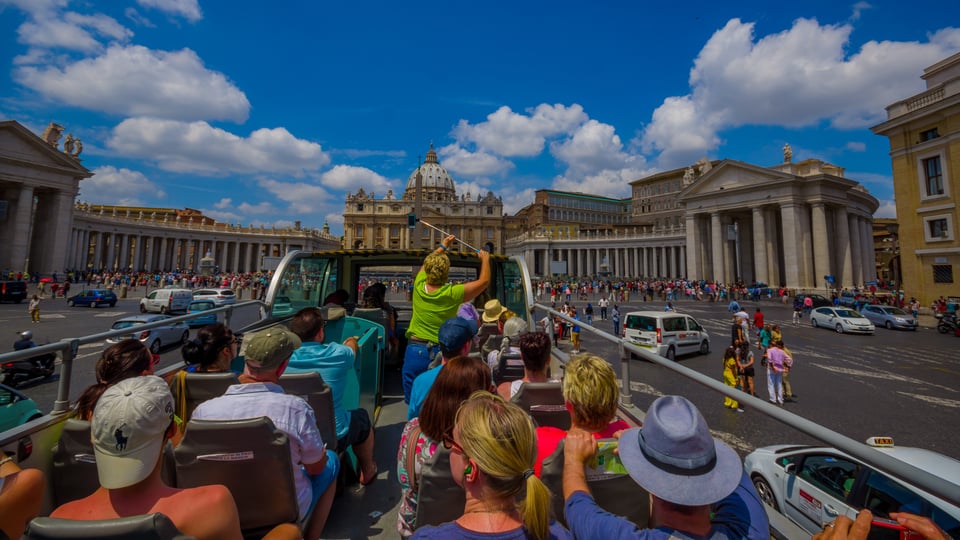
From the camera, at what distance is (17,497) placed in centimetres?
181

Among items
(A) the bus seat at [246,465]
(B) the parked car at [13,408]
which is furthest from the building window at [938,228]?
(B) the parked car at [13,408]

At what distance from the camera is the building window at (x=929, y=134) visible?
25.1m

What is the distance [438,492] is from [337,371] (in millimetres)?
1719

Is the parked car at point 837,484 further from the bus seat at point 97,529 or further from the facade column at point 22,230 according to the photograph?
the facade column at point 22,230

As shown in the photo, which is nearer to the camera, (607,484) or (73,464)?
(607,484)

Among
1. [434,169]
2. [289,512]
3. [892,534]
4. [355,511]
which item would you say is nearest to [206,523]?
[289,512]

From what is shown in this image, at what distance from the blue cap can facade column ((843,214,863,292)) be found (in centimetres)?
5634

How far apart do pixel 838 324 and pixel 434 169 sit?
363 ft

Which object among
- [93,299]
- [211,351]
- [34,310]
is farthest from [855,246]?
[93,299]

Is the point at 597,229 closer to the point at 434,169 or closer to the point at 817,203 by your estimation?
the point at 817,203

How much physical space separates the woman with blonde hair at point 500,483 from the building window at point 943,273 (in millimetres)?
35985

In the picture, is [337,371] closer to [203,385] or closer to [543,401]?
[203,385]

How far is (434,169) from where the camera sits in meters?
121

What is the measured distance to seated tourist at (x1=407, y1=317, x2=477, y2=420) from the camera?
2803 millimetres
